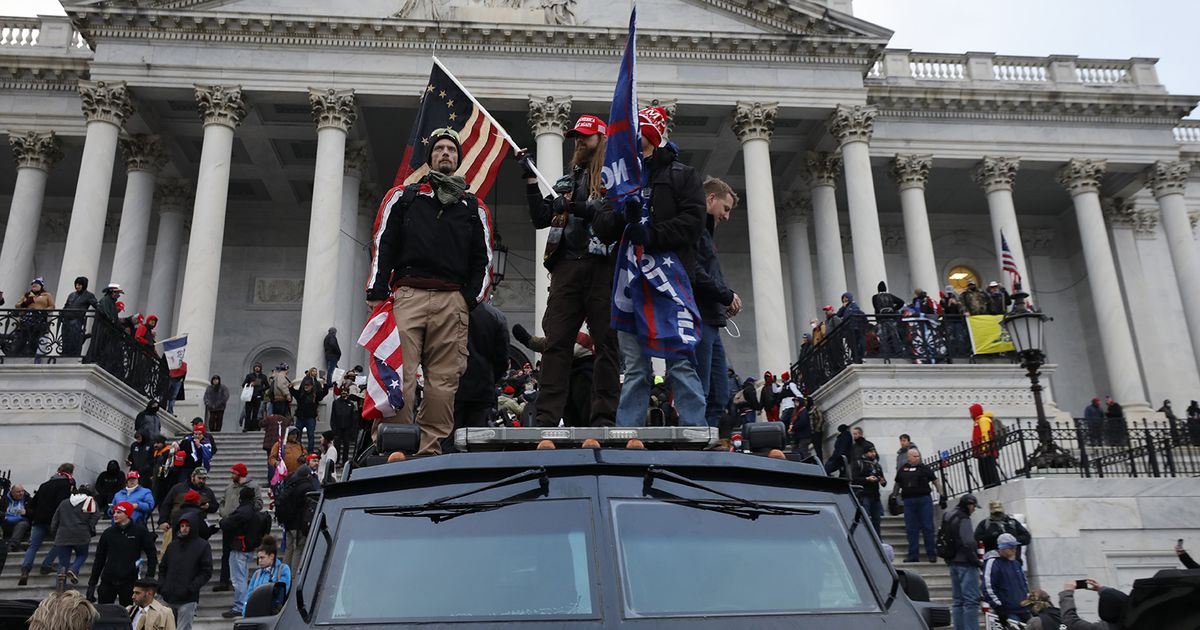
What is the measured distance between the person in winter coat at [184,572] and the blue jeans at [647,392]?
718cm

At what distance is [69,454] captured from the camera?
17859 mm

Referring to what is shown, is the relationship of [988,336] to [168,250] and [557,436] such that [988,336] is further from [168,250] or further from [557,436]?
[168,250]

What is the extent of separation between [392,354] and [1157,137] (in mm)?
33722

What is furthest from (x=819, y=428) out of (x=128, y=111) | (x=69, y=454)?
(x=128, y=111)

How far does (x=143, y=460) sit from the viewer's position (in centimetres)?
1672

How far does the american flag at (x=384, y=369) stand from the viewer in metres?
6.02

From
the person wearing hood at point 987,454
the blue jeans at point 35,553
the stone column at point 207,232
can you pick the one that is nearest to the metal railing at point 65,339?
the stone column at point 207,232

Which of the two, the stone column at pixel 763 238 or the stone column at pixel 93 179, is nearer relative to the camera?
the stone column at pixel 93 179

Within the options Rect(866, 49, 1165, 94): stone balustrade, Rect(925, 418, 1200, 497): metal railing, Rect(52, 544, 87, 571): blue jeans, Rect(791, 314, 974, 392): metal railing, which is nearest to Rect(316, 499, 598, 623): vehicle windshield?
Rect(52, 544, 87, 571): blue jeans

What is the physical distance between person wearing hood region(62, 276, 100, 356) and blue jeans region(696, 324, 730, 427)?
17.0m

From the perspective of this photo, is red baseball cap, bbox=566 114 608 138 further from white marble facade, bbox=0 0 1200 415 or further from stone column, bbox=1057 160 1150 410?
stone column, bbox=1057 160 1150 410

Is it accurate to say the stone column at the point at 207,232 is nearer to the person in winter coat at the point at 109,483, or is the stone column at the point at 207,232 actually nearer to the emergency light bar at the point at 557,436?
the person in winter coat at the point at 109,483

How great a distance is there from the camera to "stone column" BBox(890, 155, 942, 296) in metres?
28.2

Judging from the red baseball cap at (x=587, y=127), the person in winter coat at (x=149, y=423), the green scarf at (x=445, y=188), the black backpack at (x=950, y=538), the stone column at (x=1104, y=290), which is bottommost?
the black backpack at (x=950, y=538)
